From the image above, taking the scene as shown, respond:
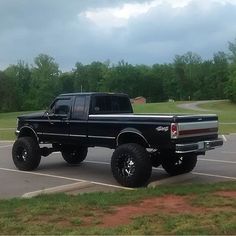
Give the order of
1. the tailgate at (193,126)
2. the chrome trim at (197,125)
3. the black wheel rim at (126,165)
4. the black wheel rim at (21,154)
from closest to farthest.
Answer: the tailgate at (193,126), the chrome trim at (197,125), the black wheel rim at (126,165), the black wheel rim at (21,154)

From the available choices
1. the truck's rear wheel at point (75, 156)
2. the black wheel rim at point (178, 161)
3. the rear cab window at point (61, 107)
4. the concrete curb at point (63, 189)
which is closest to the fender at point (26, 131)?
the rear cab window at point (61, 107)

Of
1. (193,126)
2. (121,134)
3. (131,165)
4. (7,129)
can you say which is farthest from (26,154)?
(7,129)

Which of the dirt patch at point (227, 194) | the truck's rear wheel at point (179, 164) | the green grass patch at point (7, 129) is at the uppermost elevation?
the truck's rear wheel at point (179, 164)

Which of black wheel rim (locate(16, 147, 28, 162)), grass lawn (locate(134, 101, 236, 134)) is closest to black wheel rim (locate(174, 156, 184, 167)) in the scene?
black wheel rim (locate(16, 147, 28, 162))

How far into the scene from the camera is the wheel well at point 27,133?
43.8 ft

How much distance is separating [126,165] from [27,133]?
13.0 feet

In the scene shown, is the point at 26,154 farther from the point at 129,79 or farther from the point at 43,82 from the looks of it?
the point at 129,79

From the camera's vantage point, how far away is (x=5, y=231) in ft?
21.6

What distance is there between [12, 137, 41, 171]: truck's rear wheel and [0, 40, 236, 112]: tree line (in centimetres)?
10678

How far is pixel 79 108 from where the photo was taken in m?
12.2

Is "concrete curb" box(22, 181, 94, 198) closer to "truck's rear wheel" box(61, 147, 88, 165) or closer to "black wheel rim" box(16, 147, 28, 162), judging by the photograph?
"black wheel rim" box(16, 147, 28, 162)

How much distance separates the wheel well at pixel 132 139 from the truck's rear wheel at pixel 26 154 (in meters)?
2.86

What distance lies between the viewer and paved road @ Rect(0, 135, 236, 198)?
1100 centimetres

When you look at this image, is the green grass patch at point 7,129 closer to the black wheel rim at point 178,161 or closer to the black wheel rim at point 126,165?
the black wheel rim at point 178,161
